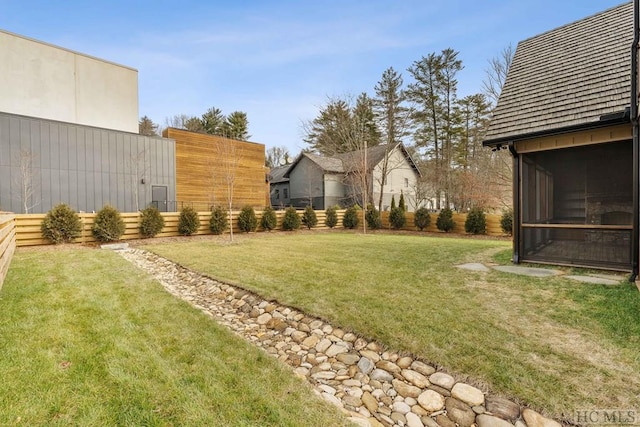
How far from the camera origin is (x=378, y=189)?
76.3ft

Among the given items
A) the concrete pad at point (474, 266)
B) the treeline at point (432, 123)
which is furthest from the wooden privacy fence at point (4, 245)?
the treeline at point (432, 123)

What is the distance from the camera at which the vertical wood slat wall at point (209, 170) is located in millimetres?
17422

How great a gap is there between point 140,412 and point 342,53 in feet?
47.0

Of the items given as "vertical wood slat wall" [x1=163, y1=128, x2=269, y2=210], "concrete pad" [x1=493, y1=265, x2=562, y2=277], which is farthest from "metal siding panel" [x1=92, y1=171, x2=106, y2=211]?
"concrete pad" [x1=493, y1=265, x2=562, y2=277]

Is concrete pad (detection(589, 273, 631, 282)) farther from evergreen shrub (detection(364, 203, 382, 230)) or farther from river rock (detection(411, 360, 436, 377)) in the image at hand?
evergreen shrub (detection(364, 203, 382, 230))

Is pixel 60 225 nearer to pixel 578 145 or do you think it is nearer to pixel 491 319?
pixel 491 319

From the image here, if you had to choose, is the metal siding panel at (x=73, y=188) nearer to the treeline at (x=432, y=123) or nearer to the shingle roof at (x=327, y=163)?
the treeline at (x=432, y=123)

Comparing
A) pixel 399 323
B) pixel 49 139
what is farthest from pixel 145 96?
pixel 399 323

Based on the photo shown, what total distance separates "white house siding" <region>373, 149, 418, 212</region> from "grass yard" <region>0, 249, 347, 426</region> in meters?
20.2

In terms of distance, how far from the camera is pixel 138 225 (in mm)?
10672

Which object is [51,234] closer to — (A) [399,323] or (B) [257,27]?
(B) [257,27]

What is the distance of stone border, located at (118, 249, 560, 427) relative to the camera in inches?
83.0

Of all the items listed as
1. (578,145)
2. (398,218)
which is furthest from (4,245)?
(398,218)

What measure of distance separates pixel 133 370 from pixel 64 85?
19389 millimetres
